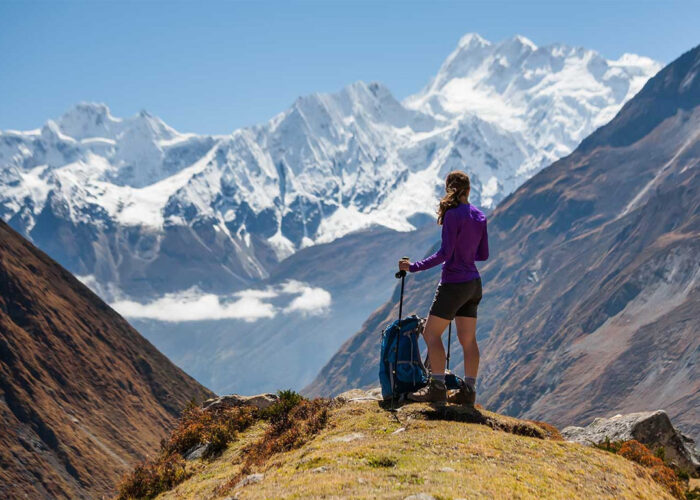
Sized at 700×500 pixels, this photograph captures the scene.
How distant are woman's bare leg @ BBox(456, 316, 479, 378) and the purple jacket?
1044 mm

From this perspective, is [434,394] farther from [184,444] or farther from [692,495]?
[184,444]

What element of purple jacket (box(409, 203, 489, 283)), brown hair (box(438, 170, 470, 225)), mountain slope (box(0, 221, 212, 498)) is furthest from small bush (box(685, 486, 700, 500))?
mountain slope (box(0, 221, 212, 498))

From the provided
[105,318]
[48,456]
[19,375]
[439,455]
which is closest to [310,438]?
[439,455]

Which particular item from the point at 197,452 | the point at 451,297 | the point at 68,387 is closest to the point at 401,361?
the point at 451,297

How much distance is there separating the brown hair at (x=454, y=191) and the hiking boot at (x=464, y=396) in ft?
11.9

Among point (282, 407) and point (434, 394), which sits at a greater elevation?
point (282, 407)

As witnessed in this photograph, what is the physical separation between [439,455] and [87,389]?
124 metres

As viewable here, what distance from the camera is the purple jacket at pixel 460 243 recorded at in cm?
1516

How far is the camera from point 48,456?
100688 millimetres

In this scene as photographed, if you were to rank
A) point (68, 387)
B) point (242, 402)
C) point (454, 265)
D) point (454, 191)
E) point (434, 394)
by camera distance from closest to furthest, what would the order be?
point (454, 265) < point (454, 191) < point (434, 394) < point (242, 402) < point (68, 387)

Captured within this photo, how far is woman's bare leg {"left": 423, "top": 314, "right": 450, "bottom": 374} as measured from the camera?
15.3 metres

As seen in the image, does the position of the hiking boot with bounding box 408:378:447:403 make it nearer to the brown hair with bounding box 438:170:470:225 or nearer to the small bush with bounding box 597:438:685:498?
the brown hair with bounding box 438:170:470:225

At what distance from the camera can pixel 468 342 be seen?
16.0 m

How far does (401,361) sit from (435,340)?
116 cm
